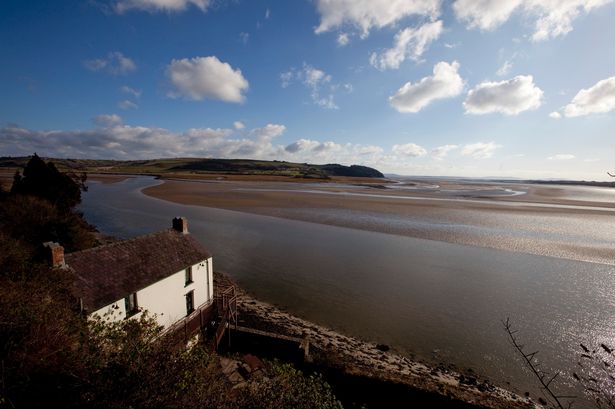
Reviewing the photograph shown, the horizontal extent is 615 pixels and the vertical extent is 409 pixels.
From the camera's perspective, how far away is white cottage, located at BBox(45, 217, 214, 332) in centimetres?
1201

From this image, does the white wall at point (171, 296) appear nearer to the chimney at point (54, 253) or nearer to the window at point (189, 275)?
the window at point (189, 275)

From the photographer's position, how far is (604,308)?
18234mm

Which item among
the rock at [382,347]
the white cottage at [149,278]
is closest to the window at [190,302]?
the white cottage at [149,278]

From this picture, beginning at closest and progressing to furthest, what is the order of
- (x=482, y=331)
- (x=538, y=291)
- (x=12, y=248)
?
(x=12, y=248), (x=482, y=331), (x=538, y=291)

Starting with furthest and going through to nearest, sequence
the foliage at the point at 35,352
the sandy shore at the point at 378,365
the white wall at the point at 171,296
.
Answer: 1. the white wall at the point at 171,296
2. the sandy shore at the point at 378,365
3. the foliage at the point at 35,352

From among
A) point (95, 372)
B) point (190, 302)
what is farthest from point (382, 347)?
point (95, 372)

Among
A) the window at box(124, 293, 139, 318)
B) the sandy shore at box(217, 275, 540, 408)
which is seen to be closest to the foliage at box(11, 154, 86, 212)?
the window at box(124, 293, 139, 318)

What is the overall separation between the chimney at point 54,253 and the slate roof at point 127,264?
0.56 m

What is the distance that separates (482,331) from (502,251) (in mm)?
14706

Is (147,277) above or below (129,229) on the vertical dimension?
above

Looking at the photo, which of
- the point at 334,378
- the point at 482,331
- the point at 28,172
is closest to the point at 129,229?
the point at 28,172

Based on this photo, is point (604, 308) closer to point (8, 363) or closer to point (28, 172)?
point (8, 363)

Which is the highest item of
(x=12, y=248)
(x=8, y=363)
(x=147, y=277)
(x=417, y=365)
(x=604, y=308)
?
(x=12, y=248)

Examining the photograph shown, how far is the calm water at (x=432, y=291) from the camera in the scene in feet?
50.8
